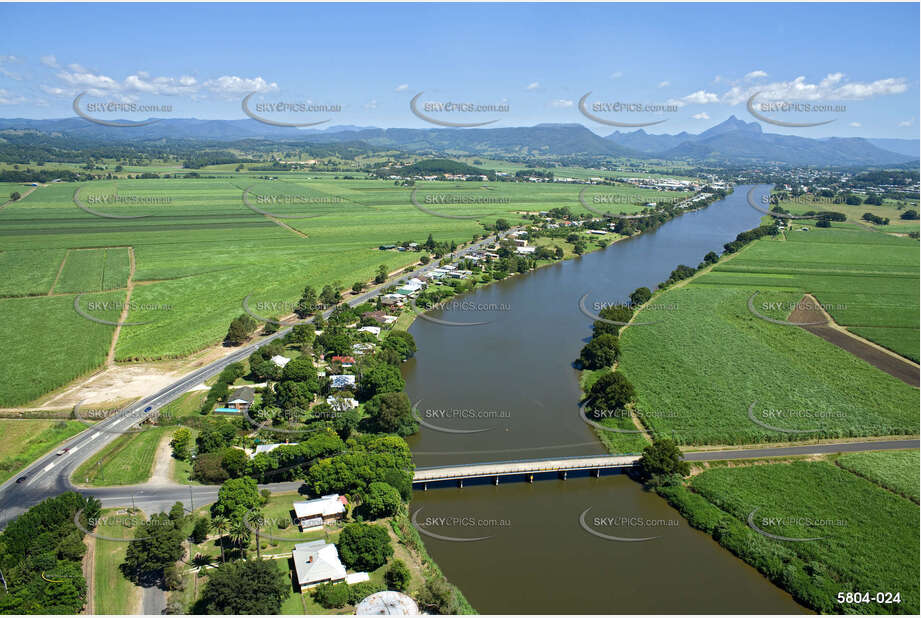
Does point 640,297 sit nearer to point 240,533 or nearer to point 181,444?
point 181,444

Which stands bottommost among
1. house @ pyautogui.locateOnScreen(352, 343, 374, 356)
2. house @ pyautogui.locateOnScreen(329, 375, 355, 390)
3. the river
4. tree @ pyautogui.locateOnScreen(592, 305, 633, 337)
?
the river

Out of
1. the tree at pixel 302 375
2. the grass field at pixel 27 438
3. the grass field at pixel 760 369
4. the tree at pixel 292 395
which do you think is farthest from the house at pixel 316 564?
the grass field at pixel 760 369

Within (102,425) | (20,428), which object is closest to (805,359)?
(102,425)

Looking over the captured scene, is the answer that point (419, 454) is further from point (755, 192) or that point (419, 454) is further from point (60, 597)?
point (755, 192)

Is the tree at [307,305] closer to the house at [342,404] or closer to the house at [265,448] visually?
the house at [342,404]

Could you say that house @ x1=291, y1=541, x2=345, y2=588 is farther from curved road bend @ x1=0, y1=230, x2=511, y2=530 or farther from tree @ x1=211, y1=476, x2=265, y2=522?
curved road bend @ x1=0, y1=230, x2=511, y2=530

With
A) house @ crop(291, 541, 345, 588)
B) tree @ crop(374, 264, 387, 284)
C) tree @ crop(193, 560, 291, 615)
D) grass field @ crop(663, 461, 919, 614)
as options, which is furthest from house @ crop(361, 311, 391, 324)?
tree @ crop(193, 560, 291, 615)
